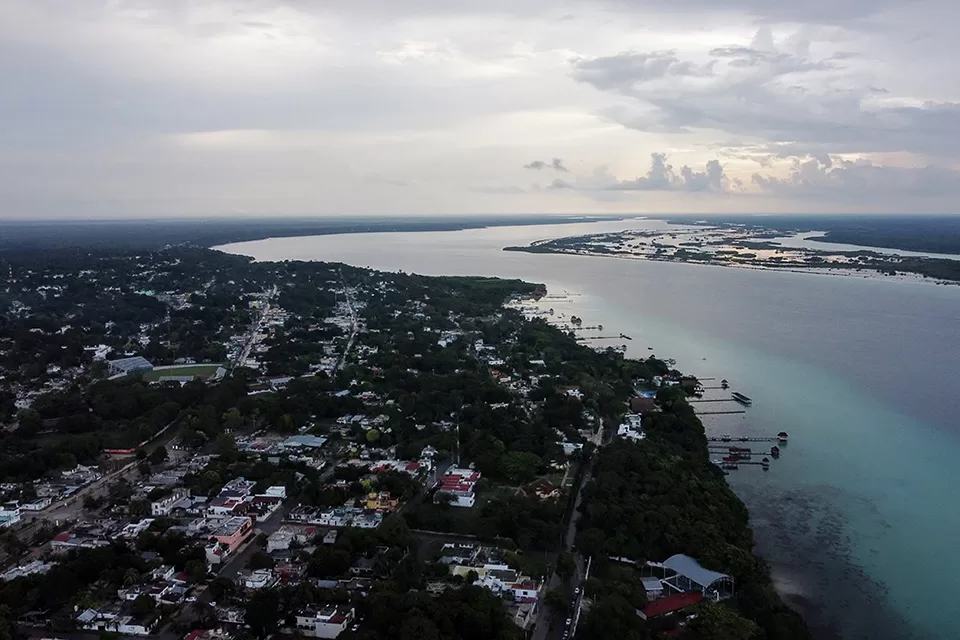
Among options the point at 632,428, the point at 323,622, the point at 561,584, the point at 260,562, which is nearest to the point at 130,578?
the point at 260,562

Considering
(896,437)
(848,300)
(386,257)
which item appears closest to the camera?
(896,437)

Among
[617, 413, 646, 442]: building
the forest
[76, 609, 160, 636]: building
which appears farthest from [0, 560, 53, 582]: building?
[617, 413, 646, 442]: building

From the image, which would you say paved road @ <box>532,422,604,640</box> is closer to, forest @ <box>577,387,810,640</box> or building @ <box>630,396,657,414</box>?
forest @ <box>577,387,810,640</box>

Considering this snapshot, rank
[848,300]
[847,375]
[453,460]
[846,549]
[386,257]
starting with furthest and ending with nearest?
[386,257], [848,300], [847,375], [453,460], [846,549]

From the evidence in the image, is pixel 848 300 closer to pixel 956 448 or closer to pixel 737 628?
pixel 956 448

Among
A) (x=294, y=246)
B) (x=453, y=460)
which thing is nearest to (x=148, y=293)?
(x=453, y=460)

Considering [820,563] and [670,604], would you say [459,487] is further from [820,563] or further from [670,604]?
[820,563]
